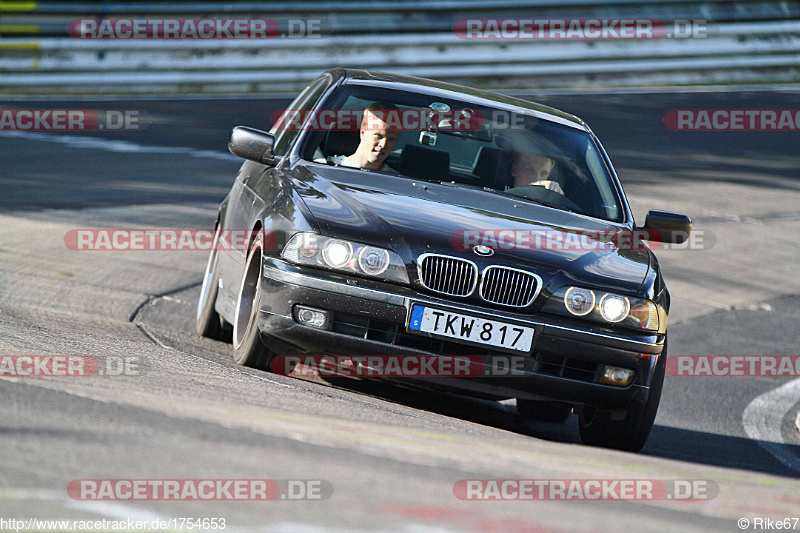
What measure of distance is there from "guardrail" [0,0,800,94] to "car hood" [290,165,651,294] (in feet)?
45.1

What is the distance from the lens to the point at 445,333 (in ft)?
15.6

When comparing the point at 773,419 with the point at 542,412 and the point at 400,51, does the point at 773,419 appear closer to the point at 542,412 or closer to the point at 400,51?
the point at 542,412

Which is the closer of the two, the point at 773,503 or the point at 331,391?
the point at 773,503

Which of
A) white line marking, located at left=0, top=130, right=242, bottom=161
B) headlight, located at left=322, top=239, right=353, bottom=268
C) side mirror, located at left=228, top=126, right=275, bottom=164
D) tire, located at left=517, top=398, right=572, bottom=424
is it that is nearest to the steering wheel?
tire, located at left=517, top=398, right=572, bottom=424

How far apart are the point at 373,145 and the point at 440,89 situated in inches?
30.2

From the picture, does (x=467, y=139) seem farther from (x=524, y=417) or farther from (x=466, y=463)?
(x=466, y=463)

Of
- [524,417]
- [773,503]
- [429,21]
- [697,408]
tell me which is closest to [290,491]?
[773,503]

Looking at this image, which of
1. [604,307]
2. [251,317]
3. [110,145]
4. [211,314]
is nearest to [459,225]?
[604,307]

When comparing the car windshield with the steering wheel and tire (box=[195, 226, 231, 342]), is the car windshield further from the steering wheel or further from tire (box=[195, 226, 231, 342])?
tire (box=[195, 226, 231, 342])

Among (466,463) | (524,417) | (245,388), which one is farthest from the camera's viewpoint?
(524,417)

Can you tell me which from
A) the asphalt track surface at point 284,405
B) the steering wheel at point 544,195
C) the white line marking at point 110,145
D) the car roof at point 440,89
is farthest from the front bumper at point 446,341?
the white line marking at point 110,145

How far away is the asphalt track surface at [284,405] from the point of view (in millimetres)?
2947

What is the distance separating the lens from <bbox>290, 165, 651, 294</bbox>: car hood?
4.85 m

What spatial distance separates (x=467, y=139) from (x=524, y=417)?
5.18 feet
